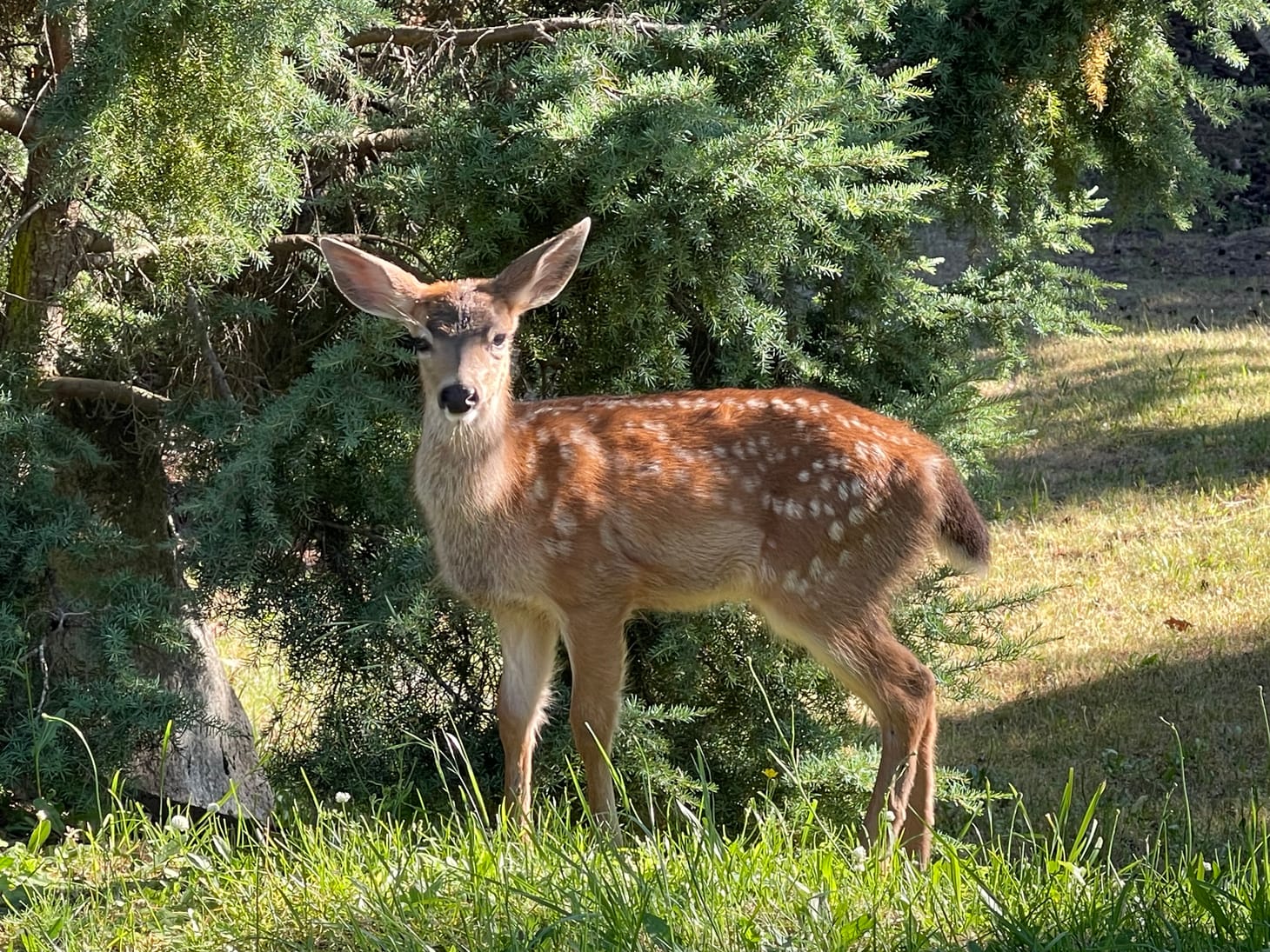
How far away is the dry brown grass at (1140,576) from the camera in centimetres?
679

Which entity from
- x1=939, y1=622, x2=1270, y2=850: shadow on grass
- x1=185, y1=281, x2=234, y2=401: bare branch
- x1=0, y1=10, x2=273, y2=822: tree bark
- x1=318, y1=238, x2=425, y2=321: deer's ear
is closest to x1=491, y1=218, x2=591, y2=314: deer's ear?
x1=318, y1=238, x2=425, y2=321: deer's ear

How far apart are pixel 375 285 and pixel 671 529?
1.22 meters

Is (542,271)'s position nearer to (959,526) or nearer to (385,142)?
(385,142)

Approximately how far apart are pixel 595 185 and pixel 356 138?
3.71 ft

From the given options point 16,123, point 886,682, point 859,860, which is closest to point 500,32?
point 16,123

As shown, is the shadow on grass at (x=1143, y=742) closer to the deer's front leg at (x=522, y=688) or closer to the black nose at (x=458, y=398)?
the deer's front leg at (x=522, y=688)

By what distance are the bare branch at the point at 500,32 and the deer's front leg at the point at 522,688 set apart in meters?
2.10

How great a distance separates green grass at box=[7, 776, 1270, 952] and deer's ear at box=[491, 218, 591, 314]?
1641mm

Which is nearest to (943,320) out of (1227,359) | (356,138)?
(356,138)

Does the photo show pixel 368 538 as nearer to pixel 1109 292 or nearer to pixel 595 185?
pixel 595 185

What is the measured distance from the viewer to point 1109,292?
13766mm

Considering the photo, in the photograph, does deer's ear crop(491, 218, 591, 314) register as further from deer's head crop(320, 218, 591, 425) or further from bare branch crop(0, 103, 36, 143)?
bare branch crop(0, 103, 36, 143)

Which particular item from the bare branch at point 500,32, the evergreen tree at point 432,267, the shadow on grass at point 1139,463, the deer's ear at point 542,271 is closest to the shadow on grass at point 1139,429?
the shadow on grass at point 1139,463

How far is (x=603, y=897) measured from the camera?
3.45 meters
